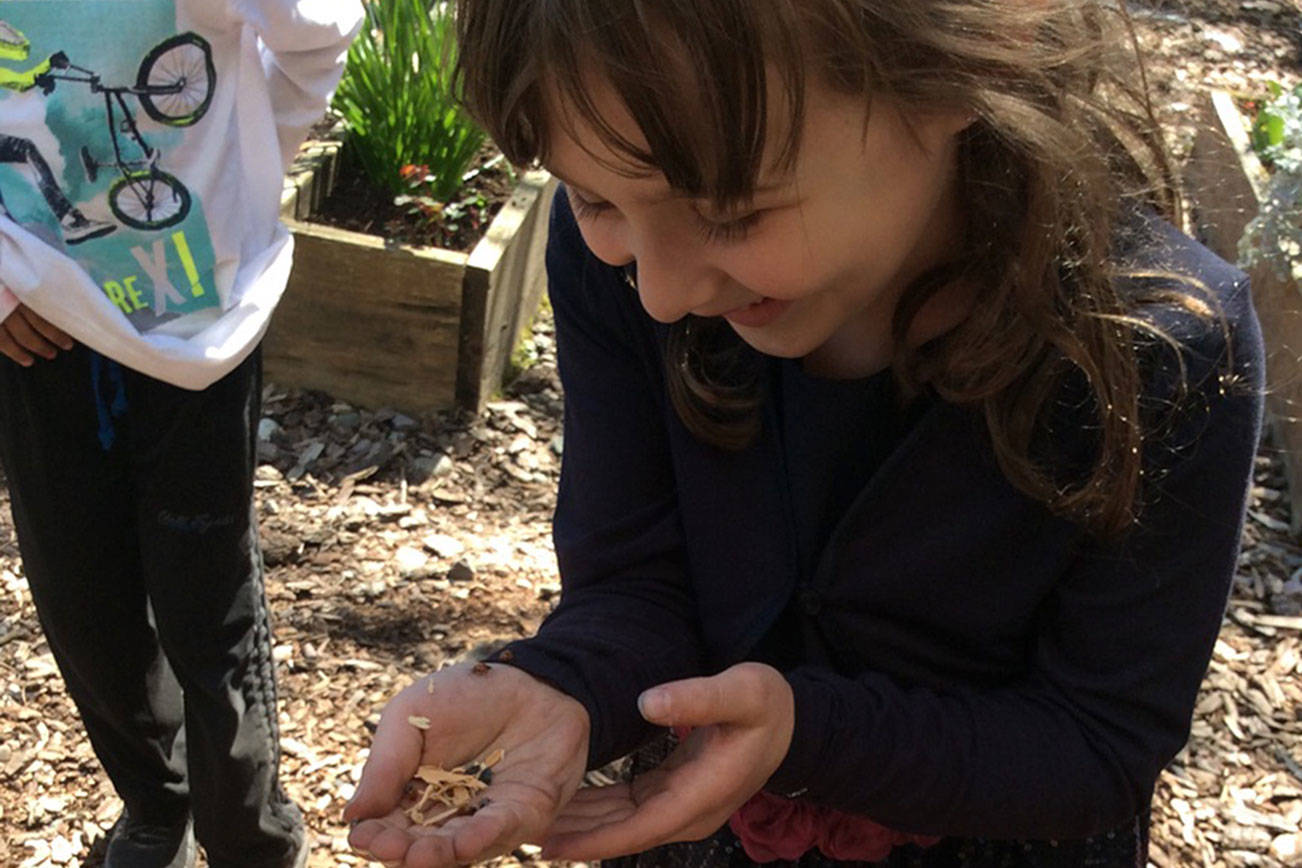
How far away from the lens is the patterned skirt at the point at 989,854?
1.44 m

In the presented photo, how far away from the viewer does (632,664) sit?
1376mm

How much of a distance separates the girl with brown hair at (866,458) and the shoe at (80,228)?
755 millimetres

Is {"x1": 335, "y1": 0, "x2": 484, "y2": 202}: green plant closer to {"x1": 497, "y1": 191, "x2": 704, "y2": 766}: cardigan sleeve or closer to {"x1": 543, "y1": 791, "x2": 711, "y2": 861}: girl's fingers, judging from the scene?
{"x1": 497, "y1": 191, "x2": 704, "y2": 766}: cardigan sleeve

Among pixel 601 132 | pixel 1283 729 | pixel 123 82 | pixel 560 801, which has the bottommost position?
pixel 1283 729

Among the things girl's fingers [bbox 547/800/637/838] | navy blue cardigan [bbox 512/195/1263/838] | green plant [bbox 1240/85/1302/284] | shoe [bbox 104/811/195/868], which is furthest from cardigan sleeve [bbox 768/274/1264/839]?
green plant [bbox 1240/85/1302/284]

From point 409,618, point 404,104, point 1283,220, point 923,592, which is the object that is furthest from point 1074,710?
point 404,104

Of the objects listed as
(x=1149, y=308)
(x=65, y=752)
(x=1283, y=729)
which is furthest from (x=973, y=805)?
(x=65, y=752)

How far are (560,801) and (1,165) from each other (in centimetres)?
112

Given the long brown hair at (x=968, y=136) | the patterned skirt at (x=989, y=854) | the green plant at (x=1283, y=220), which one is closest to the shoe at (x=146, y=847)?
the patterned skirt at (x=989, y=854)

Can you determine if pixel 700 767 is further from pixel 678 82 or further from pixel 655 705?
pixel 678 82

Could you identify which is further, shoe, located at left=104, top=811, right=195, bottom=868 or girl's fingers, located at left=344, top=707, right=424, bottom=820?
shoe, located at left=104, top=811, right=195, bottom=868

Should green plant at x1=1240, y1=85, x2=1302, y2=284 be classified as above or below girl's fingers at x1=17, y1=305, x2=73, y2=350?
above

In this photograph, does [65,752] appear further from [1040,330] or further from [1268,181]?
[1268,181]

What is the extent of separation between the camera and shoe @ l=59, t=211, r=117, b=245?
1859 millimetres
